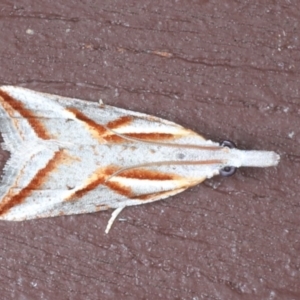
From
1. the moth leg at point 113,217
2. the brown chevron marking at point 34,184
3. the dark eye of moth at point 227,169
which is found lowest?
the moth leg at point 113,217

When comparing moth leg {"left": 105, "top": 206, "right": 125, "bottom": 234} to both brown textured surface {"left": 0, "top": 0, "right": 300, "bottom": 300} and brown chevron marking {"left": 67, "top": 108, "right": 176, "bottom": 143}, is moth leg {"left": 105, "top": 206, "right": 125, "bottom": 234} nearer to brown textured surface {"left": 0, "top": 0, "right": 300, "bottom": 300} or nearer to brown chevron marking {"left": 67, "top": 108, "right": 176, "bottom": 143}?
brown textured surface {"left": 0, "top": 0, "right": 300, "bottom": 300}

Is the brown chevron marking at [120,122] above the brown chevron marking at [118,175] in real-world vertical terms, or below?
above

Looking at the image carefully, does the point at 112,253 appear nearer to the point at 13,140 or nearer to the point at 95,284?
the point at 95,284

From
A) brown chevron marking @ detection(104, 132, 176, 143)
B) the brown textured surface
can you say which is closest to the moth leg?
the brown textured surface

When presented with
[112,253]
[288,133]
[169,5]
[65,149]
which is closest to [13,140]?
[65,149]

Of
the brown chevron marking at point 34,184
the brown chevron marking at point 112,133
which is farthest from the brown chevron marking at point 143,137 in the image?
the brown chevron marking at point 34,184

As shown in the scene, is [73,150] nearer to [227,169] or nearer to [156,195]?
[156,195]

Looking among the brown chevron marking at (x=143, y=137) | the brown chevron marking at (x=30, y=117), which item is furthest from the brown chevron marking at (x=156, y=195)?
the brown chevron marking at (x=30, y=117)

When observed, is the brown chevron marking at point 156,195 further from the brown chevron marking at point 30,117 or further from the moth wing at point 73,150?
the brown chevron marking at point 30,117
